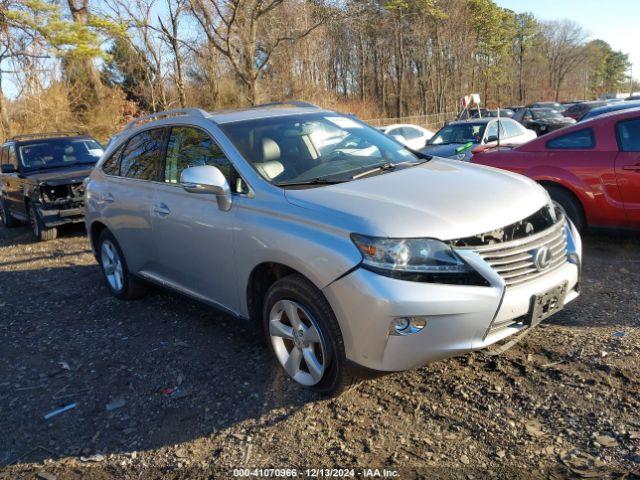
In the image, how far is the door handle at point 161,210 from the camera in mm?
4359

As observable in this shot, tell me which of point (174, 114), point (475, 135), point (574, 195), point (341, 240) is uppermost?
point (174, 114)

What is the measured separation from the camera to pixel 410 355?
2.90m

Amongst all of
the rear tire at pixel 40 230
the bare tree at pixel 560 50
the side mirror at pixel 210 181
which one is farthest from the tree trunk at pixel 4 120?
the bare tree at pixel 560 50

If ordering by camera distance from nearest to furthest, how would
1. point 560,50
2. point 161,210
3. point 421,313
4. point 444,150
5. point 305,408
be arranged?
point 421,313 < point 305,408 < point 161,210 < point 444,150 < point 560,50

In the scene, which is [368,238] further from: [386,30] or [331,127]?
[386,30]

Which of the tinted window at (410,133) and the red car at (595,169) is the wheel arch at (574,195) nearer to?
the red car at (595,169)

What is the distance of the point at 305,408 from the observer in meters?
3.32

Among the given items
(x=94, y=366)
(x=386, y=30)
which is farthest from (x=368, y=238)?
(x=386, y=30)

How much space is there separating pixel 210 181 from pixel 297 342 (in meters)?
1.19

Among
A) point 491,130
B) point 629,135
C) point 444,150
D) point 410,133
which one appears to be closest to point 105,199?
point 629,135

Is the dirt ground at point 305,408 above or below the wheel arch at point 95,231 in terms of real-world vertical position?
below

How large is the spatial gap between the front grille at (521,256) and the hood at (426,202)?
12 centimetres

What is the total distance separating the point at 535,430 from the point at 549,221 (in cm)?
129

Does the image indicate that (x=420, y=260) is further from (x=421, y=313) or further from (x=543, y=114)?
(x=543, y=114)
